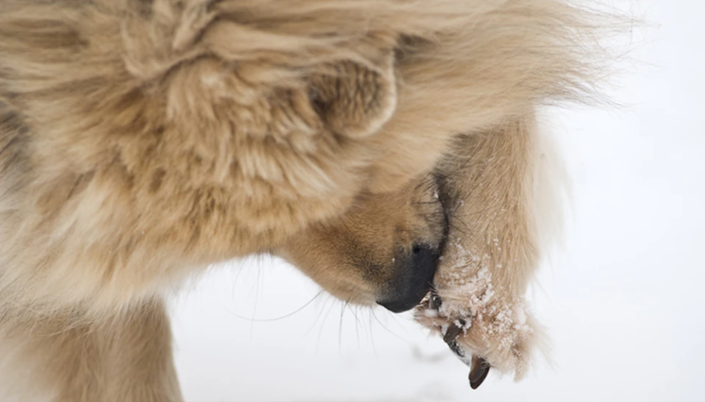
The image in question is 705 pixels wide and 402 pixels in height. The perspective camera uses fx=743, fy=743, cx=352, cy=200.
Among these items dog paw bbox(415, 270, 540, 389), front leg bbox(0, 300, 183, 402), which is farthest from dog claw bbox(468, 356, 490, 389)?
front leg bbox(0, 300, 183, 402)

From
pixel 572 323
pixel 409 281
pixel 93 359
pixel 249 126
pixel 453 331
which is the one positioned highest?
pixel 249 126

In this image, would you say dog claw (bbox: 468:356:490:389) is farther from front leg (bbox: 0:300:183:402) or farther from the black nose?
front leg (bbox: 0:300:183:402)

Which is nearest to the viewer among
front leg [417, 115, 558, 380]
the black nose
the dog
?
the dog

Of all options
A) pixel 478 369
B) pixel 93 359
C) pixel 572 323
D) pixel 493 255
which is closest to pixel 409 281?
pixel 493 255

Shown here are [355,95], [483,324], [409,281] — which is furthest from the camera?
[483,324]

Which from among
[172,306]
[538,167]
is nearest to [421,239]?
[538,167]

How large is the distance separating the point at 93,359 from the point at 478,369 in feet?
3.02

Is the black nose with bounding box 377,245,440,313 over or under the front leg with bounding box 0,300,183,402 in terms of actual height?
over

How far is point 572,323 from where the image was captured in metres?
2.22

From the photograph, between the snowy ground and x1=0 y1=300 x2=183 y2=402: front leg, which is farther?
the snowy ground

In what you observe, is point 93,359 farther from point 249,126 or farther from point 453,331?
point 249,126

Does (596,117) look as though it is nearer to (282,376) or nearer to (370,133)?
(282,376)

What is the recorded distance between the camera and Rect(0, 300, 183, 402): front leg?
66.9 inches

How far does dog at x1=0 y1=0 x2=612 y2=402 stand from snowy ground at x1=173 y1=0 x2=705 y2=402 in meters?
0.52
